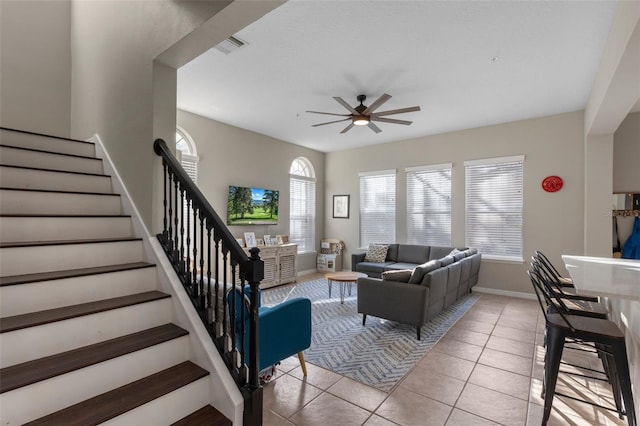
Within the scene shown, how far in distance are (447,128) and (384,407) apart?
5.13m

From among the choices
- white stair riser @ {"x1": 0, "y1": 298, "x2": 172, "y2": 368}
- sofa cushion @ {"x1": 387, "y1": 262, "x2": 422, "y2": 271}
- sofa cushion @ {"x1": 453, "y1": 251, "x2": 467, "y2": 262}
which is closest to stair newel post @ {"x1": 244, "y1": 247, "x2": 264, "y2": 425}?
white stair riser @ {"x1": 0, "y1": 298, "x2": 172, "y2": 368}

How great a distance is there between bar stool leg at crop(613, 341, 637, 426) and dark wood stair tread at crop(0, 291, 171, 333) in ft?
9.09

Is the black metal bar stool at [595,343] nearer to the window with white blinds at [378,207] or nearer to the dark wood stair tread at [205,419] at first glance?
the dark wood stair tread at [205,419]

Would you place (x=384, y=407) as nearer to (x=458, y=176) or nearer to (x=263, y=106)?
(x=263, y=106)

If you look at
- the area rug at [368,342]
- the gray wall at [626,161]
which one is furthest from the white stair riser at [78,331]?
the gray wall at [626,161]

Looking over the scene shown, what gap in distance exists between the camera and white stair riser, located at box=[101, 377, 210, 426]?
1.40m

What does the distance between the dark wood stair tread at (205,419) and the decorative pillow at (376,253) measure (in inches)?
201

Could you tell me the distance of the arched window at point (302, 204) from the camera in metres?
7.19

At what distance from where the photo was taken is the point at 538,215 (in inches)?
207

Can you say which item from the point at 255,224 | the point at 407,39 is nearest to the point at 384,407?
the point at 407,39

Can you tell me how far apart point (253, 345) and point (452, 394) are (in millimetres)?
1777

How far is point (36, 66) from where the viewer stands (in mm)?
3582

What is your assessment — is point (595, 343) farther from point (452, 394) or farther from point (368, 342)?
point (368, 342)

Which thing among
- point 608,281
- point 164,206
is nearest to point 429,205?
point 608,281
